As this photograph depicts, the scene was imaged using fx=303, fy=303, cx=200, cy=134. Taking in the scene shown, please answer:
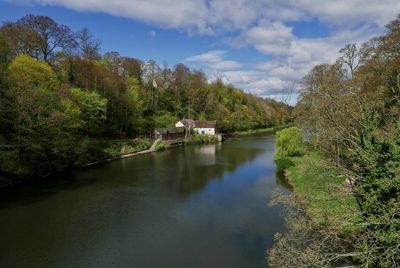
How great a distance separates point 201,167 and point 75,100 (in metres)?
15.3

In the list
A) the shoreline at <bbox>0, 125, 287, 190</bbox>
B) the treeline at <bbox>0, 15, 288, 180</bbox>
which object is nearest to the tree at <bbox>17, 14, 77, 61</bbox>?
the treeline at <bbox>0, 15, 288, 180</bbox>

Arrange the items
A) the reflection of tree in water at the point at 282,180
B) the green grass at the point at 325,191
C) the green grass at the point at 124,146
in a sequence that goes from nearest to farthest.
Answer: the green grass at the point at 325,191 < the reflection of tree in water at the point at 282,180 < the green grass at the point at 124,146

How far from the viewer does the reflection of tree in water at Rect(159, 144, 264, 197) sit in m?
23.5

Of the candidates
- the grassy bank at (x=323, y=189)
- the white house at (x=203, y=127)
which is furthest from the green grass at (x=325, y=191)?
the white house at (x=203, y=127)

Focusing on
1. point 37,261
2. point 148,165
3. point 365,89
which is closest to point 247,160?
point 148,165

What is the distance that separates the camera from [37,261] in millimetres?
11977

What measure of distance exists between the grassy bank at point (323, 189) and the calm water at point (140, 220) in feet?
6.88

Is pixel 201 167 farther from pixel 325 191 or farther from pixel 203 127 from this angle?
pixel 203 127

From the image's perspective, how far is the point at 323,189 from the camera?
49.1 feet

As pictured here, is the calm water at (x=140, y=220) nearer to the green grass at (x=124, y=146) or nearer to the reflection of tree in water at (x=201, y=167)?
the reflection of tree in water at (x=201, y=167)

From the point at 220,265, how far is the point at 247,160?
2359cm

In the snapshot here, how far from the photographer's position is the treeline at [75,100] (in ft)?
76.9

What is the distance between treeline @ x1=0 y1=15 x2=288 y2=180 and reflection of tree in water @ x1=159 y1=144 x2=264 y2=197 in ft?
32.5

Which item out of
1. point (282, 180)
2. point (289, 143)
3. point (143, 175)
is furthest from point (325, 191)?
point (289, 143)
